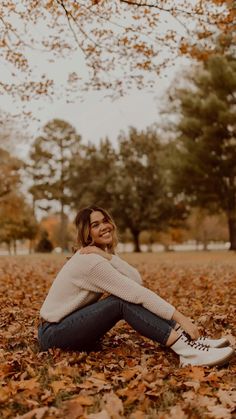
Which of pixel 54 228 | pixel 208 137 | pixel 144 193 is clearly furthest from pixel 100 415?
pixel 54 228

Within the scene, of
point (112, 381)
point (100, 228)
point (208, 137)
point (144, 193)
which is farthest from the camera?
point (144, 193)

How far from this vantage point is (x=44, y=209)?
46.8 meters

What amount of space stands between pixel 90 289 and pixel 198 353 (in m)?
1.01

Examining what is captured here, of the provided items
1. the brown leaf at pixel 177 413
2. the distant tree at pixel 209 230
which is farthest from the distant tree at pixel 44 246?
the brown leaf at pixel 177 413

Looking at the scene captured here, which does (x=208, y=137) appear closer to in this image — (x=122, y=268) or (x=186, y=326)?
(x=122, y=268)

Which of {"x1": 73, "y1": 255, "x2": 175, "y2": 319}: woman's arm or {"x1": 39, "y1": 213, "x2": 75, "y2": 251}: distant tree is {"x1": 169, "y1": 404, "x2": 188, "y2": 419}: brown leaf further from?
{"x1": 39, "y1": 213, "x2": 75, "y2": 251}: distant tree

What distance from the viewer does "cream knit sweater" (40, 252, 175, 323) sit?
429cm

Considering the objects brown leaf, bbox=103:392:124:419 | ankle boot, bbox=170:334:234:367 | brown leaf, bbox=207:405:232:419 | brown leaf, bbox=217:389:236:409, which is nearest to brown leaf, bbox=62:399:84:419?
brown leaf, bbox=103:392:124:419

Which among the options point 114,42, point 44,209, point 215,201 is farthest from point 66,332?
point 44,209

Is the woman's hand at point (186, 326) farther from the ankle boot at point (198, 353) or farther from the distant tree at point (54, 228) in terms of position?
the distant tree at point (54, 228)

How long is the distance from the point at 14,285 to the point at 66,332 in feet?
20.9

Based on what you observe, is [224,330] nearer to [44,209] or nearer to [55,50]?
[55,50]

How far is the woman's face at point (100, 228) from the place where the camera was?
4.78 m

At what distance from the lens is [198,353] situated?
13.8 ft
